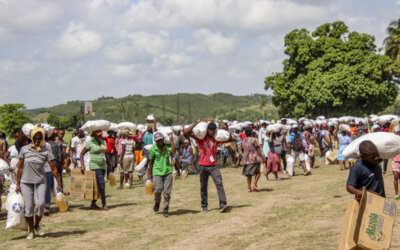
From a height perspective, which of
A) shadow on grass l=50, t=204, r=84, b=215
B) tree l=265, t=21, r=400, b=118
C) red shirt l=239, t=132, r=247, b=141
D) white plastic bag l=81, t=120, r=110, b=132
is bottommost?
shadow on grass l=50, t=204, r=84, b=215

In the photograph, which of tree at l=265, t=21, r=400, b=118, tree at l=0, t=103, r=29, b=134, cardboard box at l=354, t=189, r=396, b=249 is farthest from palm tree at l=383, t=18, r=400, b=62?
tree at l=0, t=103, r=29, b=134

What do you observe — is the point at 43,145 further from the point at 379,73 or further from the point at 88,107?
the point at 88,107

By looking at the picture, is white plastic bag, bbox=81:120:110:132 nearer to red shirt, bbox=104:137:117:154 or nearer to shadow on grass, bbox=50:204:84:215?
shadow on grass, bbox=50:204:84:215

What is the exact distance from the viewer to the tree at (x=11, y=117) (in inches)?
3917

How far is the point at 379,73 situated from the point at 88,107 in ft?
118

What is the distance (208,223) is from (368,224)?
4.60 metres

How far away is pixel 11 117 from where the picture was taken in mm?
100438

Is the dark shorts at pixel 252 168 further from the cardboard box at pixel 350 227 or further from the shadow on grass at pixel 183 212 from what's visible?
the cardboard box at pixel 350 227

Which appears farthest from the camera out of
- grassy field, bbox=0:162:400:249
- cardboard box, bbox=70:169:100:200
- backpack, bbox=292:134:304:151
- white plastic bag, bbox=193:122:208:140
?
backpack, bbox=292:134:304:151

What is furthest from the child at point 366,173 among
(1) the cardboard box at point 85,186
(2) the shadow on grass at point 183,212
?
(1) the cardboard box at point 85,186

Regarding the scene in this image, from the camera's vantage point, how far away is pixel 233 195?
42.3 feet

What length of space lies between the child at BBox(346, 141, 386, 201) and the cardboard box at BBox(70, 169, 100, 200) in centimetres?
663

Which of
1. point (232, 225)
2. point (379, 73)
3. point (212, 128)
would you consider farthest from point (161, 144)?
point (379, 73)

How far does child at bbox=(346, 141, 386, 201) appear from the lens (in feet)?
17.1
